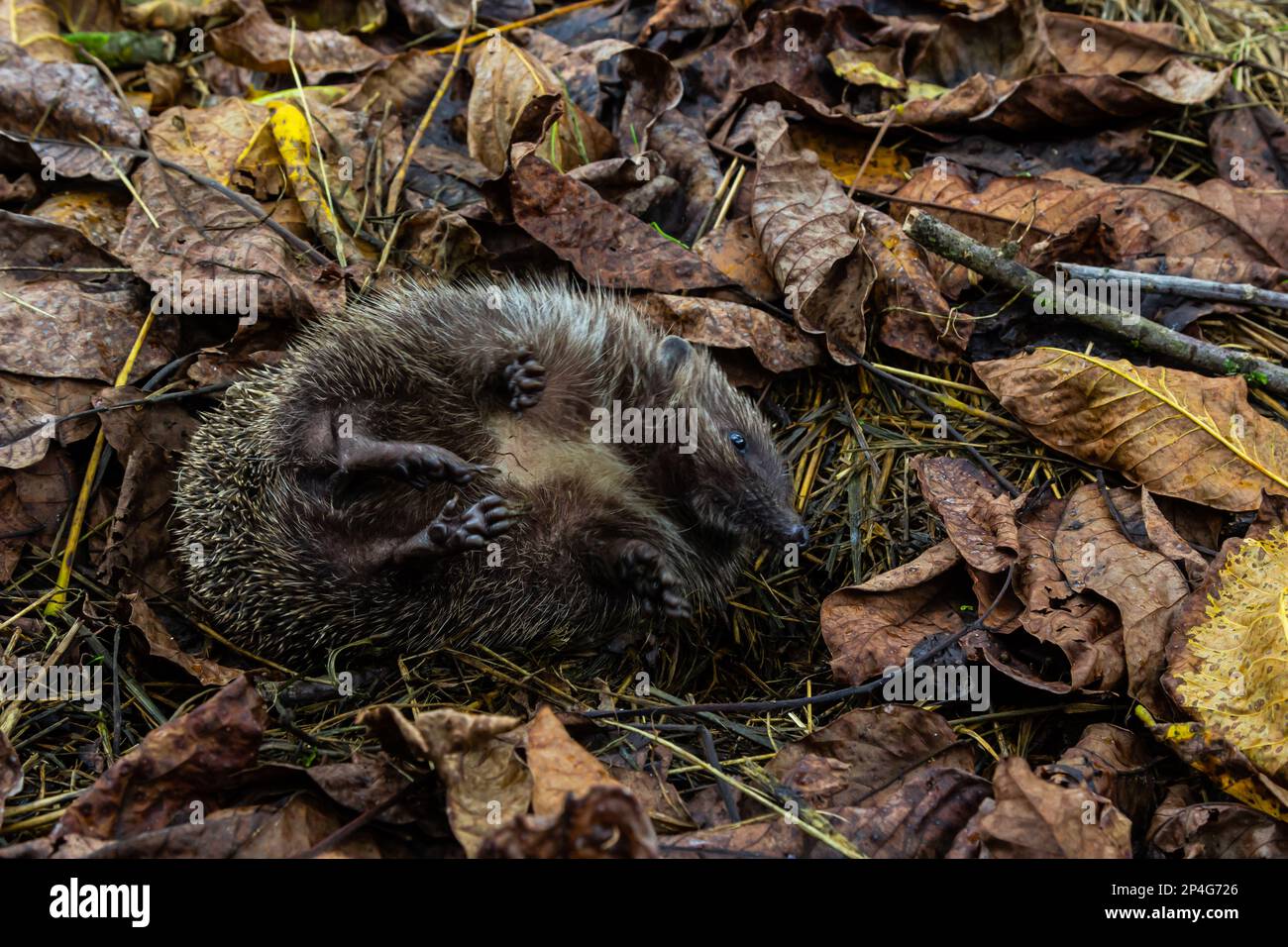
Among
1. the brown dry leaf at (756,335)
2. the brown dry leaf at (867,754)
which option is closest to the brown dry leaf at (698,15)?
the brown dry leaf at (756,335)

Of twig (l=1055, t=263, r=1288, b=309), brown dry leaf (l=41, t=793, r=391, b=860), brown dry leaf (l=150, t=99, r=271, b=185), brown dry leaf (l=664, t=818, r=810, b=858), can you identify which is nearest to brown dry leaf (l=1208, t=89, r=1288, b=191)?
twig (l=1055, t=263, r=1288, b=309)

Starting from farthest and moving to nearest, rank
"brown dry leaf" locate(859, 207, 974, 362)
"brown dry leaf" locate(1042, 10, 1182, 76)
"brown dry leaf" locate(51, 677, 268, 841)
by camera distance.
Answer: "brown dry leaf" locate(1042, 10, 1182, 76) < "brown dry leaf" locate(859, 207, 974, 362) < "brown dry leaf" locate(51, 677, 268, 841)

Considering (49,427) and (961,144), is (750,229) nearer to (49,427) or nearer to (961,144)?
(961,144)

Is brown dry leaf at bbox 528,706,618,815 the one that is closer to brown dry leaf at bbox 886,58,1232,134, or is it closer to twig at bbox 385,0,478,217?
twig at bbox 385,0,478,217

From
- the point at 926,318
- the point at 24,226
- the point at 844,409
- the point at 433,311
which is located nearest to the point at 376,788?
the point at 433,311

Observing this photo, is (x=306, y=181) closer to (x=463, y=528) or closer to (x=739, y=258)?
(x=739, y=258)

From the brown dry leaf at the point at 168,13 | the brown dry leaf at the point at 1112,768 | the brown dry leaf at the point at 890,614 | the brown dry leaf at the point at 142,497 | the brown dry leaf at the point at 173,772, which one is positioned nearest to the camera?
the brown dry leaf at the point at 173,772

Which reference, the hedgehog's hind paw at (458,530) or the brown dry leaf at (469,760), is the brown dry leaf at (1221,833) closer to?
the brown dry leaf at (469,760)
